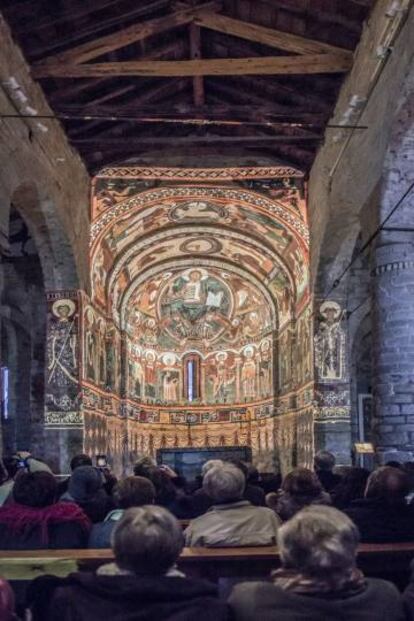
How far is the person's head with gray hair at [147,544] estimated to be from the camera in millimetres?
3045

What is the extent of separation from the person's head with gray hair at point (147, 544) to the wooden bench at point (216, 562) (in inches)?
50.9

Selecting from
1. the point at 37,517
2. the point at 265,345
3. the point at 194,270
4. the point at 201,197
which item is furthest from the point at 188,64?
the point at 194,270

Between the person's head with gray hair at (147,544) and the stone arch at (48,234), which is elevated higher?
the stone arch at (48,234)

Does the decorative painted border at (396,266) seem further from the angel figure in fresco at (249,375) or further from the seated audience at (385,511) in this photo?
the angel figure in fresco at (249,375)

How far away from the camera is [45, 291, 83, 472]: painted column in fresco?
1869cm

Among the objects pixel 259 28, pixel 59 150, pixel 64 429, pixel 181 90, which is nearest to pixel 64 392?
pixel 64 429

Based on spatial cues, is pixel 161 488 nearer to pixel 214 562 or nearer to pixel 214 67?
pixel 214 562

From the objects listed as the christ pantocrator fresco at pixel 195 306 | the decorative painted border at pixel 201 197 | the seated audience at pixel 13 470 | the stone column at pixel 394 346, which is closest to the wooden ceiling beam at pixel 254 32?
the stone column at pixel 394 346

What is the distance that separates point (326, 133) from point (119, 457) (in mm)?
12139

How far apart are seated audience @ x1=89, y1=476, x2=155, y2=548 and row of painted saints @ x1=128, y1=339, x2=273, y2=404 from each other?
22272mm

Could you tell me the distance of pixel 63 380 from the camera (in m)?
19.1

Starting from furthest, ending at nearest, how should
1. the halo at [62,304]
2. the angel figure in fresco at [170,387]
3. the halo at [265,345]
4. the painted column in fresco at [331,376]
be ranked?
the angel figure in fresco at [170,387] → the halo at [265,345] → the painted column in fresco at [331,376] → the halo at [62,304]

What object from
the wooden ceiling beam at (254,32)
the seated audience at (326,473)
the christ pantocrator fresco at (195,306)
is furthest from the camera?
the christ pantocrator fresco at (195,306)

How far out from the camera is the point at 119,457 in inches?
963
